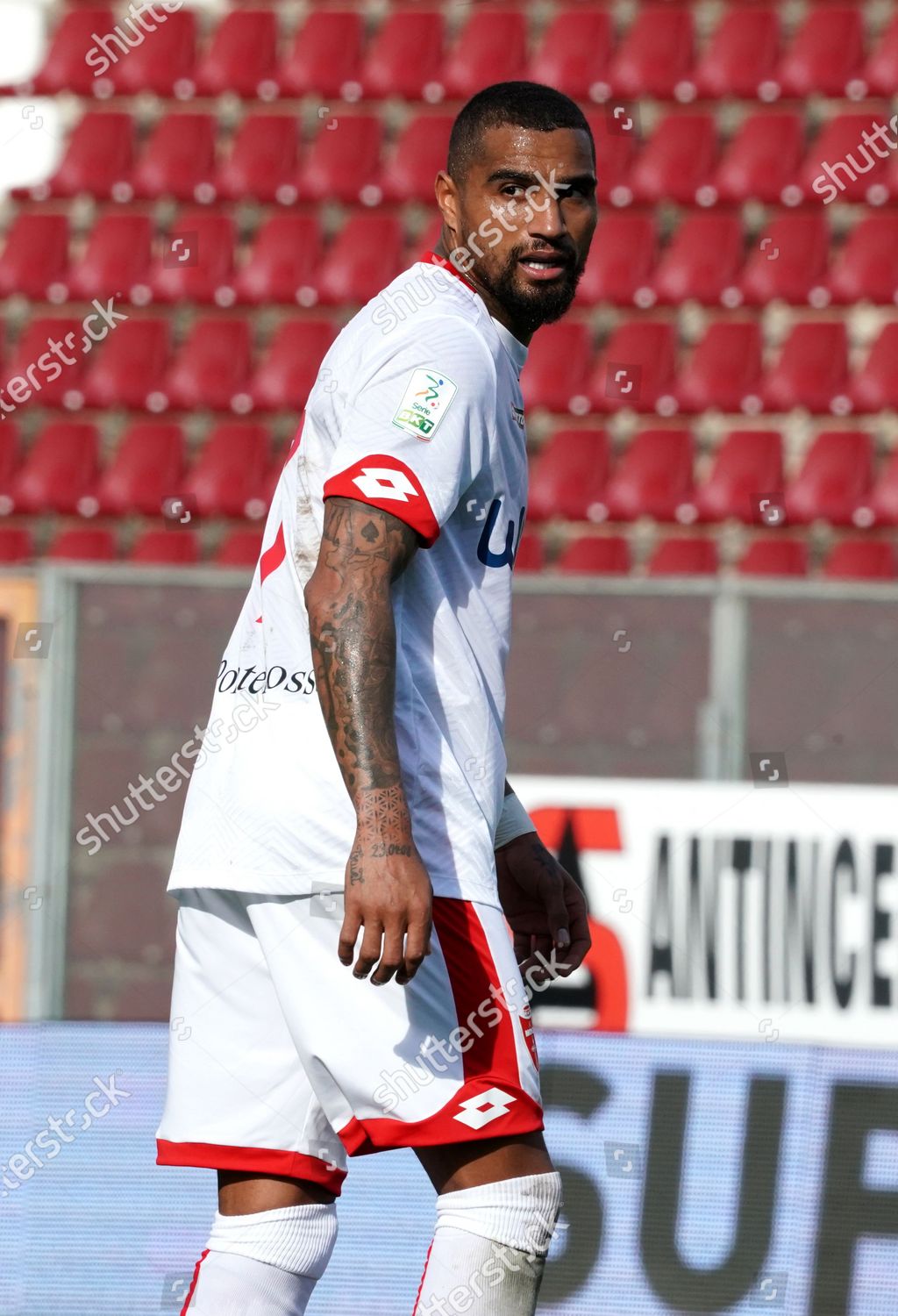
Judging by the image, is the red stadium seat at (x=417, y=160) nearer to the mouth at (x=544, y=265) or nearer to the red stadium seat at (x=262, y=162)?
the red stadium seat at (x=262, y=162)

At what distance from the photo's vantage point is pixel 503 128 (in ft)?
6.43

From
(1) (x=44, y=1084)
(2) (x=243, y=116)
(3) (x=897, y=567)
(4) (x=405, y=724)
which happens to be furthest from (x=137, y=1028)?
(2) (x=243, y=116)

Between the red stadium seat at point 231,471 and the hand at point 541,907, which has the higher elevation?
the red stadium seat at point 231,471

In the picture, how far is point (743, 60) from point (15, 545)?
3514mm

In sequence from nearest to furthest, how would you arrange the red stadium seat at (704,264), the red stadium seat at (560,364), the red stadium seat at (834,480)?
the red stadium seat at (834,480) → the red stadium seat at (560,364) → the red stadium seat at (704,264)

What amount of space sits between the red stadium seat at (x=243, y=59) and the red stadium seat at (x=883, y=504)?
3.14m

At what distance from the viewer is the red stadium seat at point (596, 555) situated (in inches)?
261

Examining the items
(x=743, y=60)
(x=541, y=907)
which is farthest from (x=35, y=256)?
(x=541, y=907)

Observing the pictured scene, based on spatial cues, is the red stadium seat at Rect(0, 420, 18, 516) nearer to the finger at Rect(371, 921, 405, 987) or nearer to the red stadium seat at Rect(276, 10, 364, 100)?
the red stadium seat at Rect(276, 10, 364, 100)

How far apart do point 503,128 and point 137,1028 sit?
1727 mm

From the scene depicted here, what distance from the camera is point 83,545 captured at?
698 centimetres

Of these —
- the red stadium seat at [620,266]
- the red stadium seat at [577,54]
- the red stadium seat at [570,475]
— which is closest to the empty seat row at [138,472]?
the red stadium seat at [570,475]

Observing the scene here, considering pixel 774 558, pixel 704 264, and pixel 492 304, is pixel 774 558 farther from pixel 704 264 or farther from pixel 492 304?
pixel 492 304

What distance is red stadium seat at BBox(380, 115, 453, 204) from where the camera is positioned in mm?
7590
